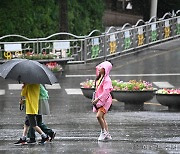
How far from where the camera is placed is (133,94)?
1938 centimetres

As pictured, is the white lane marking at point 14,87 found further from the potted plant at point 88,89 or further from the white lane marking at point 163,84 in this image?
the white lane marking at point 163,84

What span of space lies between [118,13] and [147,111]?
3155 centimetres

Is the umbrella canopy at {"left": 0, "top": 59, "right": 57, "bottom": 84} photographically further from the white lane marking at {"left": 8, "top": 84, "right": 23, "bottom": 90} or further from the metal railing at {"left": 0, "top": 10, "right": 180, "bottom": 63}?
the metal railing at {"left": 0, "top": 10, "right": 180, "bottom": 63}

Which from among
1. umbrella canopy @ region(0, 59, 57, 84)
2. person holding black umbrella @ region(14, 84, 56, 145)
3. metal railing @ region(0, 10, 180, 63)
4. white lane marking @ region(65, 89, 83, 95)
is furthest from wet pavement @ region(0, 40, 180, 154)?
metal railing @ region(0, 10, 180, 63)

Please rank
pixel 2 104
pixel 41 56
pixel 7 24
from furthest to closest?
pixel 7 24
pixel 41 56
pixel 2 104

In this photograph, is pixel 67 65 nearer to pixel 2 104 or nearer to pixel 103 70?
pixel 2 104

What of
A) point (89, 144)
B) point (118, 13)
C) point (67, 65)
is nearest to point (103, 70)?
point (89, 144)

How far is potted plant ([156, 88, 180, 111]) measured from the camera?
61.5 feet

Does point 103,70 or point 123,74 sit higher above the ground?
point 103,70

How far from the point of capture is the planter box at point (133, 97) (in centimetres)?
1934

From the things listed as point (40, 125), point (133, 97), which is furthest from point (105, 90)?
point (133, 97)

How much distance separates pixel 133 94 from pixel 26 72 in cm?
Result: 665

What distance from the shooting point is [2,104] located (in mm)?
19984

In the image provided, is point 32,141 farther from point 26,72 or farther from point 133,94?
point 133,94
